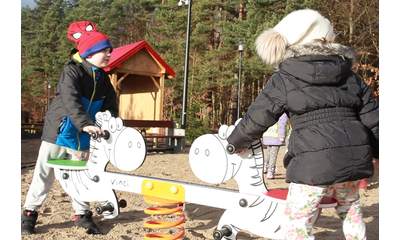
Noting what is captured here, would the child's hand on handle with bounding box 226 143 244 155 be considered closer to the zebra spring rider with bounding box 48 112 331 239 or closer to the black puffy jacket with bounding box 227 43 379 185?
the zebra spring rider with bounding box 48 112 331 239

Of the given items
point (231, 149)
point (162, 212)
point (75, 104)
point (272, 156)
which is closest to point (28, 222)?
point (75, 104)

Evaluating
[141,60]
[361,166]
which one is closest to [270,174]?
[361,166]

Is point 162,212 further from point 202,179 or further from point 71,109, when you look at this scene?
point 71,109

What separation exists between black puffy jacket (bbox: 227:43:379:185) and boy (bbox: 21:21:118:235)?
1.48 metres

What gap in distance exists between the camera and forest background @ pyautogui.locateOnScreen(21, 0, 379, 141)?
14.2 meters

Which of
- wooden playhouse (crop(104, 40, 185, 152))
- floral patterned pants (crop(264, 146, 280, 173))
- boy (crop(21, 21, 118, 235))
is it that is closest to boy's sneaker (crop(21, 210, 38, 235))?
boy (crop(21, 21, 118, 235))

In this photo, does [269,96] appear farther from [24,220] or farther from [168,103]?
[168,103]

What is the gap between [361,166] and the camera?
6.00 feet

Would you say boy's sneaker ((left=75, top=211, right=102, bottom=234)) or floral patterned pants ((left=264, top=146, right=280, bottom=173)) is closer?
boy's sneaker ((left=75, top=211, right=102, bottom=234))

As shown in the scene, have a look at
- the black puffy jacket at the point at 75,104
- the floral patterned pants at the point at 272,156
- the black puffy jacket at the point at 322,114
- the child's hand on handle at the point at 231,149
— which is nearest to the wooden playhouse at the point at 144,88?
the floral patterned pants at the point at 272,156

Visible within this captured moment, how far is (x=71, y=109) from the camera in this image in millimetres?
2766

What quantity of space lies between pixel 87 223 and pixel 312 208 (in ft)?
6.14

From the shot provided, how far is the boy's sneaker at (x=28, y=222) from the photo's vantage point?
2.90 metres

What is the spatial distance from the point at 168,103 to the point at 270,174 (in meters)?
22.3
